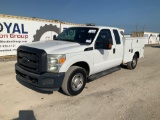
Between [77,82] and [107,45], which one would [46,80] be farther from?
[107,45]

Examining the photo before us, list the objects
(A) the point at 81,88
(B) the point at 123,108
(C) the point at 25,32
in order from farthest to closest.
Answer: (C) the point at 25,32, (A) the point at 81,88, (B) the point at 123,108

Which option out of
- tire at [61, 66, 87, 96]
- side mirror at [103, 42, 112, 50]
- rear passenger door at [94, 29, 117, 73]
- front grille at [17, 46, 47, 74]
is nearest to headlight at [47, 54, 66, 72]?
front grille at [17, 46, 47, 74]

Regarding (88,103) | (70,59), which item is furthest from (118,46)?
(88,103)

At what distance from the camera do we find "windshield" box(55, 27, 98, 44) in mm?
5648

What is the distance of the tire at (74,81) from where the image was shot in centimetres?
478

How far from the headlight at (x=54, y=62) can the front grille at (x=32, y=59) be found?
11 centimetres

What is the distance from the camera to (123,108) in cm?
444

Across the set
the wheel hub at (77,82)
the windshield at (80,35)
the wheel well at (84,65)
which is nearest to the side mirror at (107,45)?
the windshield at (80,35)

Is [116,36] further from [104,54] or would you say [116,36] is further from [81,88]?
[81,88]

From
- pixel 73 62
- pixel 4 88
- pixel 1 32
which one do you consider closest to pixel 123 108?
pixel 73 62

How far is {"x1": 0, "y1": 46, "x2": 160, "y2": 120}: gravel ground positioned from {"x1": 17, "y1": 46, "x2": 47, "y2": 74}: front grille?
0.88 metres

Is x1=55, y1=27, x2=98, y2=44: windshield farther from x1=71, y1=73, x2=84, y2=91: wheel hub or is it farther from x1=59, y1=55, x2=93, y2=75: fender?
x1=71, y1=73, x2=84, y2=91: wheel hub

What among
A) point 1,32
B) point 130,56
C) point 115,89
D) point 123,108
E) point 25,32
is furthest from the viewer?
point 25,32

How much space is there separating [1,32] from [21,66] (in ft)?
26.0
